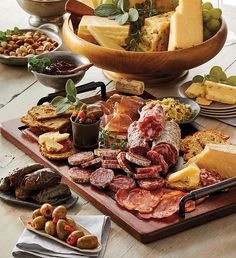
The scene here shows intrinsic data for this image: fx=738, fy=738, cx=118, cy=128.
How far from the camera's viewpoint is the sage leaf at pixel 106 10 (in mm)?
3113

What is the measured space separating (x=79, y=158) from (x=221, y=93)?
0.73 m

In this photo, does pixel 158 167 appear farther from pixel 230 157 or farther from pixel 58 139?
pixel 58 139

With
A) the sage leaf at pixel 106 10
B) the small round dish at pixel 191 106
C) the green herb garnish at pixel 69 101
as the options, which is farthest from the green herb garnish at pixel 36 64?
the small round dish at pixel 191 106

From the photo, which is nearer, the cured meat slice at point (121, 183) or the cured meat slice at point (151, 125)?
the cured meat slice at point (121, 183)

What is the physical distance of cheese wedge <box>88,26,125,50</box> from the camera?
9.84 feet

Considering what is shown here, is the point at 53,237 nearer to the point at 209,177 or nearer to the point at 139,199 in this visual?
the point at 139,199

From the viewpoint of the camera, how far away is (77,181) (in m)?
2.37

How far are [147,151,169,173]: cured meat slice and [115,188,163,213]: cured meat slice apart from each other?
107 mm

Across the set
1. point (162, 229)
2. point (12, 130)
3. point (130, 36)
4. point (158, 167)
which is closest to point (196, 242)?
point (162, 229)

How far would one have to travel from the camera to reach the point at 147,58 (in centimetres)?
287

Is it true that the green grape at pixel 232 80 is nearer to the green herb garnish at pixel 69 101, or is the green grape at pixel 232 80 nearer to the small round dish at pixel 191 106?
the small round dish at pixel 191 106

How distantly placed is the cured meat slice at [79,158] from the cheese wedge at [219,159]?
349mm

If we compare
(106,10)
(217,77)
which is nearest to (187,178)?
(217,77)

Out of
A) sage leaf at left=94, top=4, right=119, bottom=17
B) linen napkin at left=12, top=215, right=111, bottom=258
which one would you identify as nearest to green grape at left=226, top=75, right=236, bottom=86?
sage leaf at left=94, top=4, right=119, bottom=17
